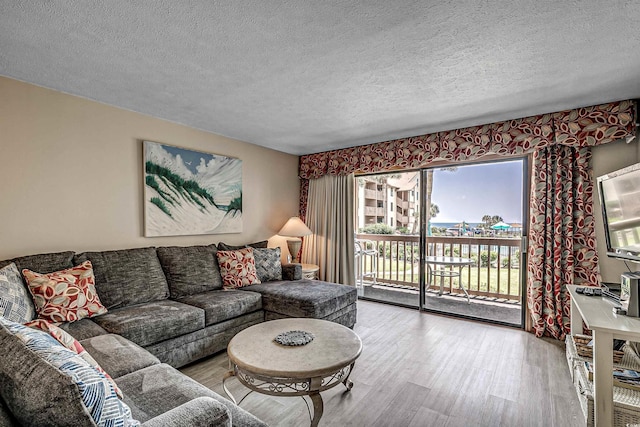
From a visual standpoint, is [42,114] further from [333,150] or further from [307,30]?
[333,150]

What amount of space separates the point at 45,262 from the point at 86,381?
2.17 meters

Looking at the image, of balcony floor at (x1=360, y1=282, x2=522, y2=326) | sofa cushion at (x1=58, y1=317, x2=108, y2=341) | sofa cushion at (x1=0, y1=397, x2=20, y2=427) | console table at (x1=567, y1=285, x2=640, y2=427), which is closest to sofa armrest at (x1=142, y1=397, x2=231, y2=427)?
sofa cushion at (x1=0, y1=397, x2=20, y2=427)

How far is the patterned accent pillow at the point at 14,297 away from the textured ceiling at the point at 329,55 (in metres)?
1.46

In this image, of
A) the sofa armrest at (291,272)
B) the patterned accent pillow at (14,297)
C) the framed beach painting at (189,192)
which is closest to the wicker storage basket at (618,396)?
the sofa armrest at (291,272)

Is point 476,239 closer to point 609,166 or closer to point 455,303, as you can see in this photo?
point 455,303

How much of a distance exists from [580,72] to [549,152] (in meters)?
1.09

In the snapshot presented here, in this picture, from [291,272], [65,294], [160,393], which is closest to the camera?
[160,393]

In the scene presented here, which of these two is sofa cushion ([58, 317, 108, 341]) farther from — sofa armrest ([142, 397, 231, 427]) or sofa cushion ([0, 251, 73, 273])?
sofa armrest ([142, 397, 231, 427])

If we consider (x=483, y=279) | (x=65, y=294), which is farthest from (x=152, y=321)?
(x=483, y=279)

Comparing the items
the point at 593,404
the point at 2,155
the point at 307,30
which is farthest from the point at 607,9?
the point at 2,155

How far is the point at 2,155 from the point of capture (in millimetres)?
2402

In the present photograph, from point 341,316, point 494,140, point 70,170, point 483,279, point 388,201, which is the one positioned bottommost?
point 341,316

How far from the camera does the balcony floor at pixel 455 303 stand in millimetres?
4004

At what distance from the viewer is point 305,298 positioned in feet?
10.1
